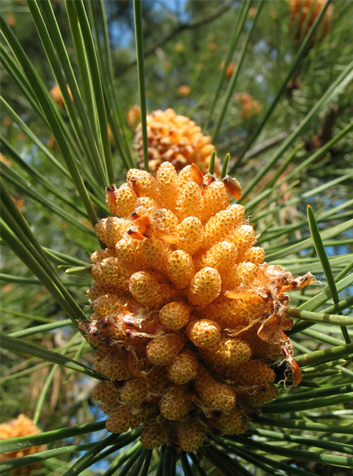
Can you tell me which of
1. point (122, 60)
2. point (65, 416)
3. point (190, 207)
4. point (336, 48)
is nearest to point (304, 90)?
point (336, 48)

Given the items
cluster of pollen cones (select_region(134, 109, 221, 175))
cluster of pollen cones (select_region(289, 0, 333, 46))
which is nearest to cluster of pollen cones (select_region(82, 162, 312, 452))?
cluster of pollen cones (select_region(134, 109, 221, 175))

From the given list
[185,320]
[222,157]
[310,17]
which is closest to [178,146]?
[185,320]

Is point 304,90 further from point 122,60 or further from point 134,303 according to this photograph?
point 122,60

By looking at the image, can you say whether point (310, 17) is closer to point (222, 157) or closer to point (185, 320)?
point (222, 157)

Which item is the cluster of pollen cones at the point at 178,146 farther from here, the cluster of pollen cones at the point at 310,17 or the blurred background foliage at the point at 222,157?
the cluster of pollen cones at the point at 310,17

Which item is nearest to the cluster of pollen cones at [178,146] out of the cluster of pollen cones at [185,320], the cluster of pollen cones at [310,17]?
the cluster of pollen cones at [185,320]

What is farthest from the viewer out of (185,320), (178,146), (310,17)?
(310,17)
